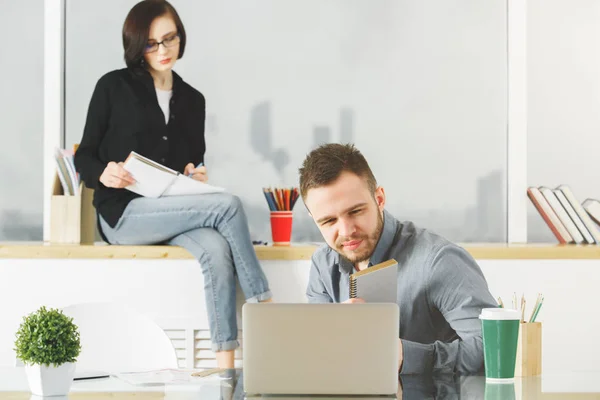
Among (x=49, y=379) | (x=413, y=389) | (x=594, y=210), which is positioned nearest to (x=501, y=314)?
(x=413, y=389)

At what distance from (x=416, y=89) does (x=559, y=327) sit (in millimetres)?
1078

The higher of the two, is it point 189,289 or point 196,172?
point 196,172

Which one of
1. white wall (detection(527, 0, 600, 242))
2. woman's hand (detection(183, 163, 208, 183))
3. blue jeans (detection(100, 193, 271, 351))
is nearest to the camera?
blue jeans (detection(100, 193, 271, 351))

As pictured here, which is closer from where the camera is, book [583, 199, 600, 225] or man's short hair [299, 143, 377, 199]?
man's short hair [299, 143, 377, 199]

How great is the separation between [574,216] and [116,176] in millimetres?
1691

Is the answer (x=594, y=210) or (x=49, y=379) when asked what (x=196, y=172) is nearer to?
(x=594, y=210)

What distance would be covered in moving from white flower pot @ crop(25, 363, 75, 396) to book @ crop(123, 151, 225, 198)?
62.6 inches

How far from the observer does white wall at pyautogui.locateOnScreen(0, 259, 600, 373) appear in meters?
2.98

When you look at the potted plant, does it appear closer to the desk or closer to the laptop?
the desk

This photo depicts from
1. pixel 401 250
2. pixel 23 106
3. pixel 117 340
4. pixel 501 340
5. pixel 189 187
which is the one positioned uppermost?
pixel 23 106

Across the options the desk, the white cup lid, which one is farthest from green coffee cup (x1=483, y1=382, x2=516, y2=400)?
the white cup lid

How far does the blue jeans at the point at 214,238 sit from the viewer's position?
290 centimetres

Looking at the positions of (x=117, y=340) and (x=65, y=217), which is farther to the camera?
(x=65, y=217)

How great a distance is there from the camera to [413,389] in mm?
1396
